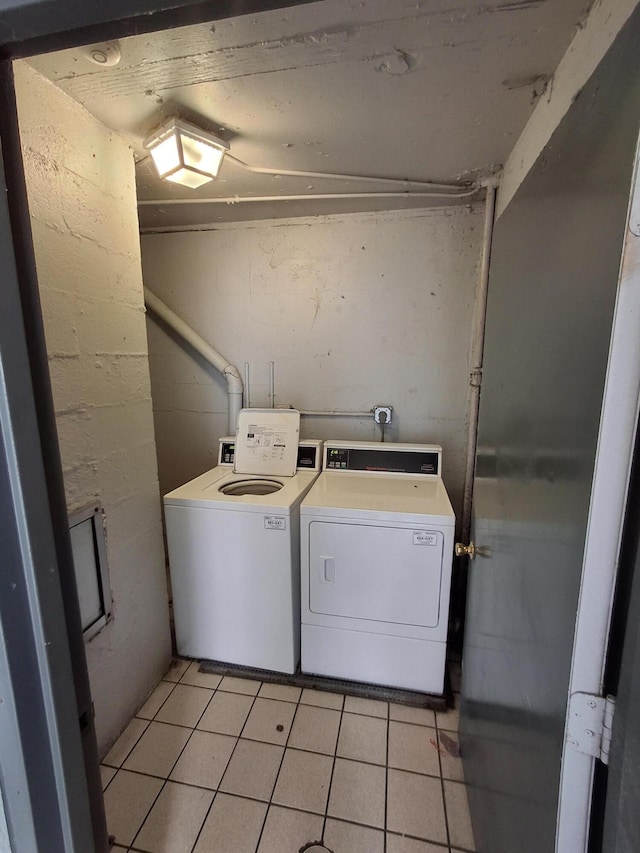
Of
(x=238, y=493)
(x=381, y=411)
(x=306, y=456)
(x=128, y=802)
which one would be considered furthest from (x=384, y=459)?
(x=128, y=802)

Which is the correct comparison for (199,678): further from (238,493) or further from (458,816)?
(458,816)

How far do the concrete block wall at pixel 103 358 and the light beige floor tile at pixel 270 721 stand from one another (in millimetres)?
509

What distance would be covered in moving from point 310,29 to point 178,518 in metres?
1.76

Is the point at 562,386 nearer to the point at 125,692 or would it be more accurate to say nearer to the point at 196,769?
the point at 196,769

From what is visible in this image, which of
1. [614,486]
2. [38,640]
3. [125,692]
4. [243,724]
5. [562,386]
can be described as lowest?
[243,724]

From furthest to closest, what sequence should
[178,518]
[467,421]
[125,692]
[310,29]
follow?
[467,421], [178,518], [125,692], [310,29]

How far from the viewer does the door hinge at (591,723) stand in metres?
0.52

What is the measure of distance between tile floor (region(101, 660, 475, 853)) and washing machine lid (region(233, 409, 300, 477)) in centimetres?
104

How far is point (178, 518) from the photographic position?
70.4 inches

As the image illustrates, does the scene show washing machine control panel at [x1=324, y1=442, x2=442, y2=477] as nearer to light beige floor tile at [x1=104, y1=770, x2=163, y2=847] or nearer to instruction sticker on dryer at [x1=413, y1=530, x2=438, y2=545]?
instruction sticker on dryer at [x1=413, y1=530, x2=438, y2=545]

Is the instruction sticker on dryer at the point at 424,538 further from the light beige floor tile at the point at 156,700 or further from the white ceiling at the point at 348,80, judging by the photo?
the white ceiling at the point at 348,80

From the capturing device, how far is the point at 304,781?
1370mm

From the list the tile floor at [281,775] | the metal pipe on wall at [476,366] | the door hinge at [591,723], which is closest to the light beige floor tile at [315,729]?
the tile floor at [281,775]

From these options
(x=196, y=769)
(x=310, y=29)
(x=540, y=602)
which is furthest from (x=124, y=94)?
(x=196, y=769)
